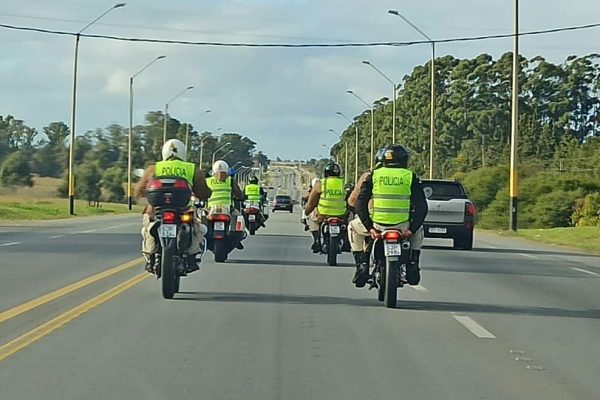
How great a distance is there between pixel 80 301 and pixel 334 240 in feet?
24.8

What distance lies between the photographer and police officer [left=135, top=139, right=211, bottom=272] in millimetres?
14492

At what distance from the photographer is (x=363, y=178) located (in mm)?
13945

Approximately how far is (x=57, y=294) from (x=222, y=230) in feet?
19.9

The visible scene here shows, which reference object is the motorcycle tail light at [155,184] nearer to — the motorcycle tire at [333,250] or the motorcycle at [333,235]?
the motorcycle at [333,235]

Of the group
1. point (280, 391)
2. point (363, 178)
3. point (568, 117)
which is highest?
point (568, 117)

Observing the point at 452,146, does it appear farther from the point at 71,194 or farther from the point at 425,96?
the point at 71,194

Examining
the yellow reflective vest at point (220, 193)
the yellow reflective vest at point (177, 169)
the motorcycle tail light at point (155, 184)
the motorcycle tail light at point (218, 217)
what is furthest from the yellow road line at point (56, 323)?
the yellow reflective vest at point (220, 193)

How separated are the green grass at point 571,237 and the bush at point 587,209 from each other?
36.2 feet

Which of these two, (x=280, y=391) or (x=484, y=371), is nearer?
(x=280, y=391)

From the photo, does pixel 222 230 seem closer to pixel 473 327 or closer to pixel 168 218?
pixel 168 218

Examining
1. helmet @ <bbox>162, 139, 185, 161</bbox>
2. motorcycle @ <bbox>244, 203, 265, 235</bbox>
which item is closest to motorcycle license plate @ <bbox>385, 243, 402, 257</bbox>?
helmet @ <bbox>162, 139, 185, 161</bbox>

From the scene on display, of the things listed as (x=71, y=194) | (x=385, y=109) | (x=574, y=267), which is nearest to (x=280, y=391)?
(x=574, y=267)

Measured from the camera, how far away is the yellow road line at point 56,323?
34.6 ft

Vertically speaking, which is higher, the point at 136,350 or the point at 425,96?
the point at 425,96
